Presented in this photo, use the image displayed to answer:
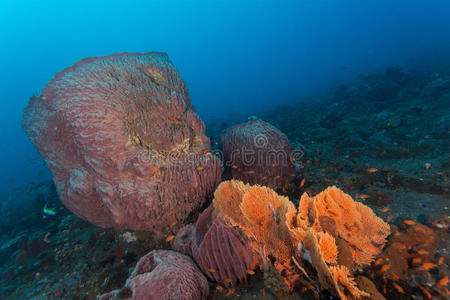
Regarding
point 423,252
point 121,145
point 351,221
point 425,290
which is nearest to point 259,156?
point 351,221

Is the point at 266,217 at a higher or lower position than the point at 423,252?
higher

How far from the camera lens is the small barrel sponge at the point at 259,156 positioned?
4.61 meters

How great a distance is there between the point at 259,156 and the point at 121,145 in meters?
2.77

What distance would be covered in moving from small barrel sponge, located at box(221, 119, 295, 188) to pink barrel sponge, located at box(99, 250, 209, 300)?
232 centimetres

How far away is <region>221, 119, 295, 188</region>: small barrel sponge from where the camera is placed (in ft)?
15.1

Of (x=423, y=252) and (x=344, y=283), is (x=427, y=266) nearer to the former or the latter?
(x=423, y=252)

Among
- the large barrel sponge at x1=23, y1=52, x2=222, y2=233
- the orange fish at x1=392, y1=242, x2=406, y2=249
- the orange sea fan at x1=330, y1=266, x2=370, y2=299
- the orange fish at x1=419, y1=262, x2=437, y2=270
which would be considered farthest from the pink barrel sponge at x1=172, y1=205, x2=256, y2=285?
the orange fish at x1=419, y1=262, x2=437, y2=270

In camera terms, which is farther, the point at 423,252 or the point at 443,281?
Answer: the point at 423,252

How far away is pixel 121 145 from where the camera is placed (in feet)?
11.3

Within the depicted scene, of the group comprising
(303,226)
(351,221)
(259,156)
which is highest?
(303,226)

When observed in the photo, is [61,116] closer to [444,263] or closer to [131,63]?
[131,63]

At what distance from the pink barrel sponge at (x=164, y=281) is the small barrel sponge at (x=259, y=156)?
232cm

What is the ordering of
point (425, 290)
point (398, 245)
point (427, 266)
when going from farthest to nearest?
point (398, 245)
point (427, 266)
point (425, 290)

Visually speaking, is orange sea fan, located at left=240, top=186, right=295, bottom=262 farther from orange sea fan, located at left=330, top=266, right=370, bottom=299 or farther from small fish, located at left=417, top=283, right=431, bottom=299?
small fish, located at left=417, top=283, right=431, bottom=299
